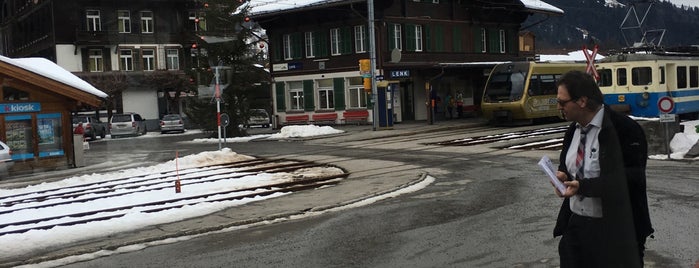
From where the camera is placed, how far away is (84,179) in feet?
54.5

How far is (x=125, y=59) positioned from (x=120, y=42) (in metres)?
1.38

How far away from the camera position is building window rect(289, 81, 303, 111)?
41.5 metres

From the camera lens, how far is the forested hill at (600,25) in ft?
298

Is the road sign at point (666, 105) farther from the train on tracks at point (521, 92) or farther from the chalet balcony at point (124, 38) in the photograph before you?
the chalet balcony at point (124, 38)

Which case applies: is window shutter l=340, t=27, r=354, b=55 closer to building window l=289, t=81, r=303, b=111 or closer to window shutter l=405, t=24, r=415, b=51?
window shutter l=405, t=24, r=415, b=51

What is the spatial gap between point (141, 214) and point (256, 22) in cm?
3332

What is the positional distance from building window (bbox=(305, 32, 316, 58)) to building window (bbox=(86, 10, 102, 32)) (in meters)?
21.0

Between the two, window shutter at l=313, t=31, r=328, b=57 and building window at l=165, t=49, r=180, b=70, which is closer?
window shutter at l=313, t=31, r=328, b=57

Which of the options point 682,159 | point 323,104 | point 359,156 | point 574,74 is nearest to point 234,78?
point 323,104

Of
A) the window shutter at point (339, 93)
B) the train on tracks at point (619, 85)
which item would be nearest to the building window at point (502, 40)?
the window shutter at point (339, 93)

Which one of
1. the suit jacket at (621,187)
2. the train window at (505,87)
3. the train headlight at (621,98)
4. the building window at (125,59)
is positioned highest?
the building window at (125,59)

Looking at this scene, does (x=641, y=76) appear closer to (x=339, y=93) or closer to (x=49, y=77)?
(x=339, y=93)

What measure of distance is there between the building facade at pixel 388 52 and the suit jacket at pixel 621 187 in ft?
99.5

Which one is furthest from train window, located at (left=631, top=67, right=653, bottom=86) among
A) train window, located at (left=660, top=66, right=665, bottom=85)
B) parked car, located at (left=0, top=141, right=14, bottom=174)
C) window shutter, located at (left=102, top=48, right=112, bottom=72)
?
window shutter, located at (left=102, top=48, right=112, bottom=72)
